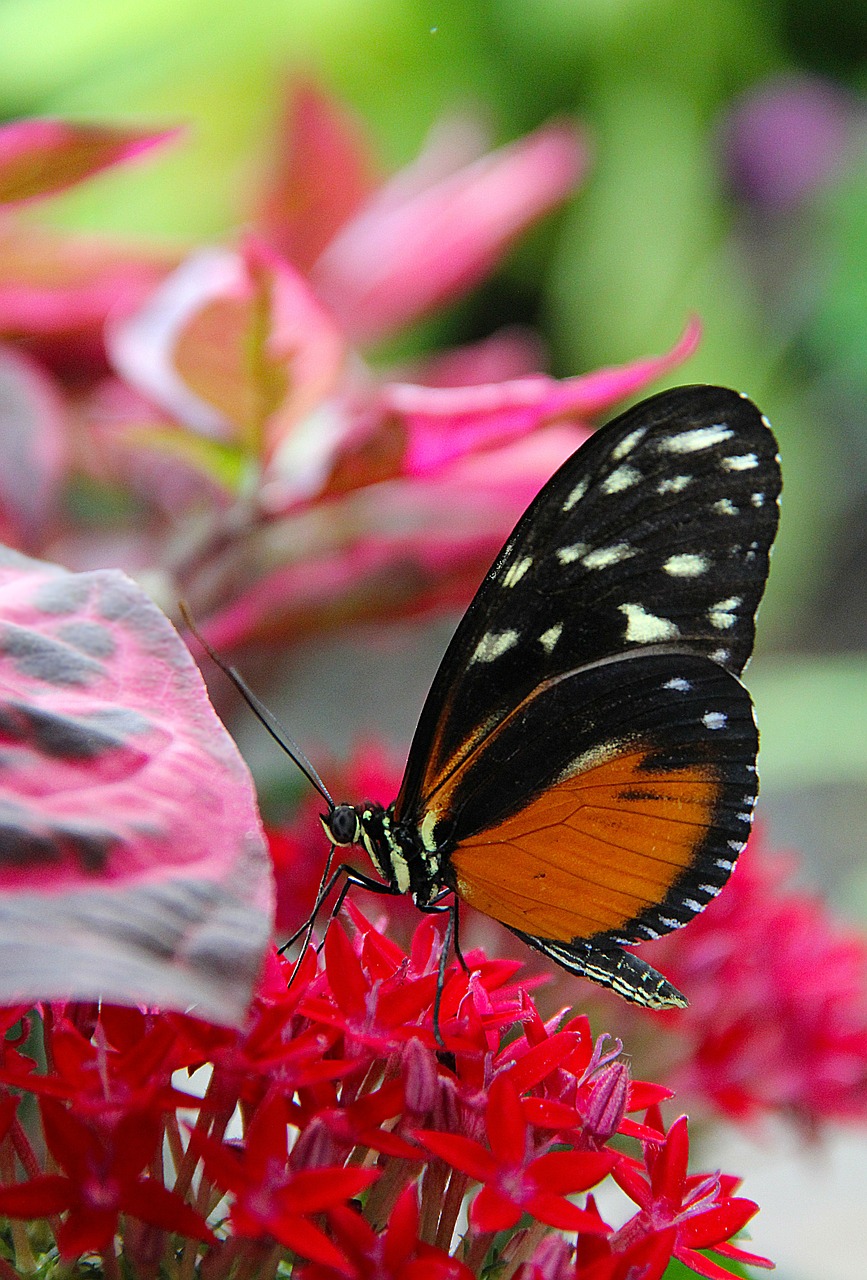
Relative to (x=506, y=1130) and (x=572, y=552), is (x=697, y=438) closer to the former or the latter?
(x=572, y=552)

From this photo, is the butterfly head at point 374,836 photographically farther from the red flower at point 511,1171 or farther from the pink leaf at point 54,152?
the pink leaf at point 54,152

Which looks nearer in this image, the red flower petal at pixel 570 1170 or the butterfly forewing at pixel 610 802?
the red flower petal at pixel 570 1170

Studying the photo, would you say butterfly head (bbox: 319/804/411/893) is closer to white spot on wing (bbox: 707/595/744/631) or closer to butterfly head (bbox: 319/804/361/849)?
butterfly head (bbox: 319/804/361/849)

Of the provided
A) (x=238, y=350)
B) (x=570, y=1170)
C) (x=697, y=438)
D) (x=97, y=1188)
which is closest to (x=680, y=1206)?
(x=570, y=1170)

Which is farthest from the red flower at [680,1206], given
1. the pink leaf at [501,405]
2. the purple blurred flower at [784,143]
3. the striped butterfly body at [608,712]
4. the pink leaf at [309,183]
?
the purple blurred flower at [784,143]

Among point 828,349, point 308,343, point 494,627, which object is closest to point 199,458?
point 308,343

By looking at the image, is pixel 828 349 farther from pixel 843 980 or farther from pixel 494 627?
pixel 494 627

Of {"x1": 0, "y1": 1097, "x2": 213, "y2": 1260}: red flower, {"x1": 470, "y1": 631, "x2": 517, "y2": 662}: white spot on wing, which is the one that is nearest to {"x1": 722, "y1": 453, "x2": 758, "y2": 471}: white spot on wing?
{"x1": 470, "y1": 631, "x2": 517, "y2": 662}: white spot on wing
